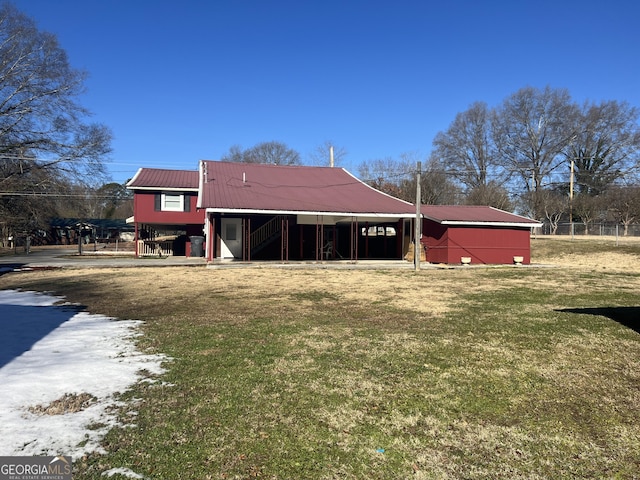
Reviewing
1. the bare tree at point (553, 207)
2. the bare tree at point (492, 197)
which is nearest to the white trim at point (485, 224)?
the bare tree at point (492, 197)

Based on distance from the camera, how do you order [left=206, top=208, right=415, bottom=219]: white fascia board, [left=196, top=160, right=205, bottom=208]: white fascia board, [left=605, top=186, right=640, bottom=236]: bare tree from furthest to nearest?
[left=605, top=186, right=640, bottom=236]: bare tree → [left=196, top=160, right=205, bottom=208]: white fascia board → [left=206, top=208, right=415, bottom=219]: white fascia board

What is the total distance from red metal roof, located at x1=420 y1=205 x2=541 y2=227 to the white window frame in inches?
609

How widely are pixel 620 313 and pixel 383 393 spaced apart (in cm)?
711

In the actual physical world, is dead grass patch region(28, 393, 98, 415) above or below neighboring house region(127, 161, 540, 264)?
below

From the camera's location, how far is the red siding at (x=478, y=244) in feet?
75.2

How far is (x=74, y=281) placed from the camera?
14.1 metres

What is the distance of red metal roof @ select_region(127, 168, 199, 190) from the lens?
26672 mm

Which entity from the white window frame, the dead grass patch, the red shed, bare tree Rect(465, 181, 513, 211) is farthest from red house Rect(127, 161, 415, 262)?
bare tree Rect(465, 181, 513, 211)

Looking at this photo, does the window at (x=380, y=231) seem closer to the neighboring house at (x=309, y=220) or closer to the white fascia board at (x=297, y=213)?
the neighboring house at (x=309, y=220)

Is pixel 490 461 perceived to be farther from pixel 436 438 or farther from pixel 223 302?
pixel 223 302

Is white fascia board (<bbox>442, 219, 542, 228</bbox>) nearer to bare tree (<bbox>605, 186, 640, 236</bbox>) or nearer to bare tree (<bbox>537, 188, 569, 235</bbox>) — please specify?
bare tree (<bbox>605, 186, 640, 236</bbox>)

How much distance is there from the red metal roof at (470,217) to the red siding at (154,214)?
48.1ft

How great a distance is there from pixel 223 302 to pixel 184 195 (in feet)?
61.8

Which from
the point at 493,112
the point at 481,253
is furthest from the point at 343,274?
the point at 493,112
